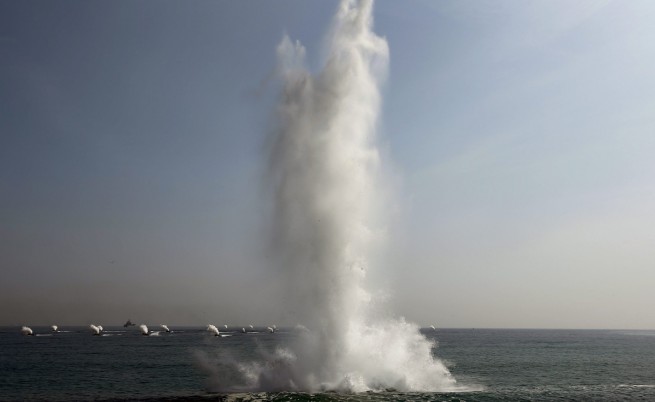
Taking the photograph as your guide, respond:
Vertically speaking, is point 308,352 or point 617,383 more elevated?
point 308,352

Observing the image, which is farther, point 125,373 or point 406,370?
point 125,373

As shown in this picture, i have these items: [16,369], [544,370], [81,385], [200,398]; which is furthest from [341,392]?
[16,369]

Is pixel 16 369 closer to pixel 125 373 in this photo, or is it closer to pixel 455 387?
pixel 125 373

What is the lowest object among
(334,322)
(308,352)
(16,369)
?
(16,369)

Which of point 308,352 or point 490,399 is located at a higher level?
point 308,352

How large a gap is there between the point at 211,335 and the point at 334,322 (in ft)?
574

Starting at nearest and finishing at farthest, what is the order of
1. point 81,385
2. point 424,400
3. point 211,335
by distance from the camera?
point 424,400, point 81,385, point 211,335

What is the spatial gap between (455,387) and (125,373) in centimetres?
4292

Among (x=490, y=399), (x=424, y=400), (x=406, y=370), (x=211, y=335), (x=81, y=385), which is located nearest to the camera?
(x=424, y=400)

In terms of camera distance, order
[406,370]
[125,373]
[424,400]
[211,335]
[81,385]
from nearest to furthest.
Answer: [424,400], [406,370], [81,385], [125,373], [211,335]

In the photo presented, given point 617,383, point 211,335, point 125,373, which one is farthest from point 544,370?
point 211,335

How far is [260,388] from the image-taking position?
38.5m

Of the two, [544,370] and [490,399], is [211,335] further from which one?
[490,399]

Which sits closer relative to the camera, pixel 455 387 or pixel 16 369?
pixel 455 387
